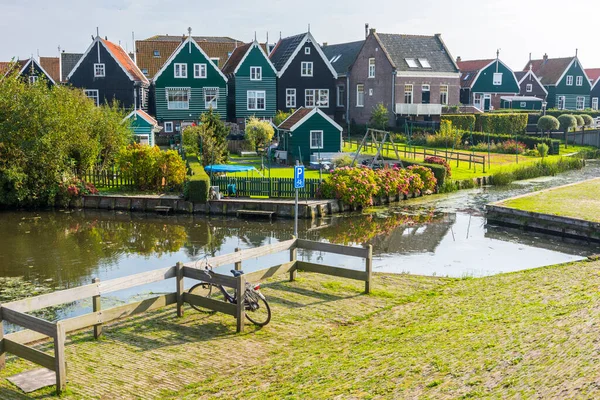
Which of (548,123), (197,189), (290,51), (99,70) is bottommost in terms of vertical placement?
(197,189)

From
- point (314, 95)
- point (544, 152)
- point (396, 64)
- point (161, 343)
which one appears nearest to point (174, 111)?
point (314, 95)

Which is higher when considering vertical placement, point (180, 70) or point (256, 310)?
Result: point (180, 70)

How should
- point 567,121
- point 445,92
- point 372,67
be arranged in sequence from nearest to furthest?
point 567,121 → point 372,67 → point 445,92

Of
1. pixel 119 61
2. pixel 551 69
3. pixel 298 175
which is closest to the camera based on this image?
pixel 298 175

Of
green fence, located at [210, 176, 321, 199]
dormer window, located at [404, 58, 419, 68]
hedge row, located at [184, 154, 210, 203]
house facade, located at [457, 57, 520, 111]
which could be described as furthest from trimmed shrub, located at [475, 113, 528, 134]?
hedge row, located at [184, 154, 210, 203]

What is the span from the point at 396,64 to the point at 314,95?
720 cm

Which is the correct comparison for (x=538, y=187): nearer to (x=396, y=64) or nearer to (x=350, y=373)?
(x=396, y=64)

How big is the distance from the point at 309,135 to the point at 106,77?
18.6m

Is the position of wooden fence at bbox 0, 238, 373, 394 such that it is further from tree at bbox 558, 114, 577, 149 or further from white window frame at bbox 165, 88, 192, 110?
tree at bbox 558, 114, 577, 149

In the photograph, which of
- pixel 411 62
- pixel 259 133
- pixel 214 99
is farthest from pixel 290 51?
pixel 259 133

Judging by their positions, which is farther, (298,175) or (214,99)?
(214,99)

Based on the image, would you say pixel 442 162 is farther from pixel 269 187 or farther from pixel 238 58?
pixel 238 58

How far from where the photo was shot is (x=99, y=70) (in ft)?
163

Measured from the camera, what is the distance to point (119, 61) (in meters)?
49.3
